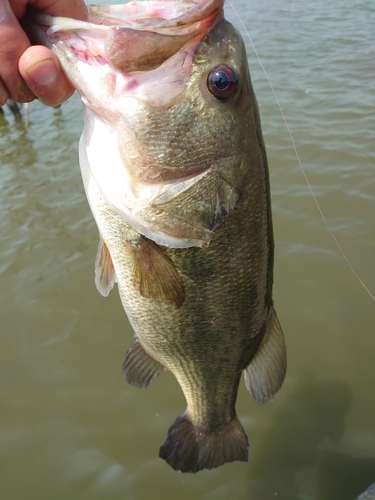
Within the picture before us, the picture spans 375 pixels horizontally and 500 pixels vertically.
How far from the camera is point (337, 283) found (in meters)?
3.59

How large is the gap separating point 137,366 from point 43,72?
130 cm

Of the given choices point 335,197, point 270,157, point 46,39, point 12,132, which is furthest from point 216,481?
point 12,132

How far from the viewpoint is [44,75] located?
1.22m

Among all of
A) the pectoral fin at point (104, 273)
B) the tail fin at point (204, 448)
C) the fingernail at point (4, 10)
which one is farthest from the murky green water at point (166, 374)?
the fingernail at point (4, 10)

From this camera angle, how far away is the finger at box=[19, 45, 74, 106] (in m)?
1.18

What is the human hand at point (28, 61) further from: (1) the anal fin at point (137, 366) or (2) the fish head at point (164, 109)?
(1) the anal fin at point (137, 366)

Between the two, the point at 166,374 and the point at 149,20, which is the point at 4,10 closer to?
the point at 149,20

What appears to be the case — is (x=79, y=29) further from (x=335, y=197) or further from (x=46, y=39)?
(x=335, y=197)

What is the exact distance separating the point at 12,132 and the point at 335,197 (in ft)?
16.7

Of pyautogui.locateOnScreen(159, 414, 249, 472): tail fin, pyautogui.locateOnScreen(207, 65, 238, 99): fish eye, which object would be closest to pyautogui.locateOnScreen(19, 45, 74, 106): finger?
pyautogui.locateOnScreen(207, 65, 238, 99): fish eye

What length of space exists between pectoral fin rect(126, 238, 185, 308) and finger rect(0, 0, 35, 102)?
1.98 ft

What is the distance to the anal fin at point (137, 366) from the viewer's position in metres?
1.97

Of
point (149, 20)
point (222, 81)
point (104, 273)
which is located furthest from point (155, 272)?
point (149, 20)

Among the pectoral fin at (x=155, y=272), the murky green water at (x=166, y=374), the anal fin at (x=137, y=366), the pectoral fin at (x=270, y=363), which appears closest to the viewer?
the pectoral fin at (x=155, y=272)
